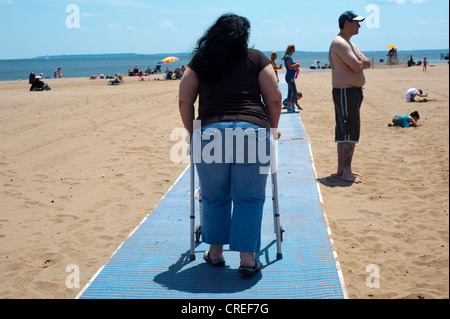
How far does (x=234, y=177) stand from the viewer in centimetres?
325

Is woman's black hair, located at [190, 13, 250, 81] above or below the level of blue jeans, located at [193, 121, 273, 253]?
above

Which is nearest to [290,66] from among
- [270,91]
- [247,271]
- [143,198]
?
[143,198]

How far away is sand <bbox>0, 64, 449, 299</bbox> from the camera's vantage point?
377 cm

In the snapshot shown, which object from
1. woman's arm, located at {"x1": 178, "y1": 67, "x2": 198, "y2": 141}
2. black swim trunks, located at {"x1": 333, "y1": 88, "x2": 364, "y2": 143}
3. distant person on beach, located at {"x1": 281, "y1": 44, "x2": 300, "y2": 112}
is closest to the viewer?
woman's arm, located at {"x1": 178, "y1": 67, "x2": 198, "y2": 141}

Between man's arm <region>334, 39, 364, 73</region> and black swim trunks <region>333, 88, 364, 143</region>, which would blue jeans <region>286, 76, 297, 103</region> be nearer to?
black swim trunks <region>333, 88, 364, 143</region>

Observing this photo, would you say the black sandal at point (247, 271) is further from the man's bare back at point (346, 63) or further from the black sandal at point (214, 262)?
the man's bare back at point (346, 63)

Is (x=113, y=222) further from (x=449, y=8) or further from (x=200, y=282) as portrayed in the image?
(x=449, y=8)

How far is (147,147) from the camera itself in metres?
9.18

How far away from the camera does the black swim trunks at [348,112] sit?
6016 mm

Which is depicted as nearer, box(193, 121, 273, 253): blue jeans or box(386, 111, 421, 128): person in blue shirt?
box(193, 121, 273, 253): blue jeans

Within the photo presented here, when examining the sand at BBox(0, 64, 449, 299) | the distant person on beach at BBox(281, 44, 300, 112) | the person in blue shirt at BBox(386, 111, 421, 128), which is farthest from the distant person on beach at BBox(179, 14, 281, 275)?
the distant person on beach at BBox(281, 44, 300, 112)

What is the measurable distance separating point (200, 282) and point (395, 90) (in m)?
18.3

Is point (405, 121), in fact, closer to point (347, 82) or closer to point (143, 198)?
point (347, 82)
